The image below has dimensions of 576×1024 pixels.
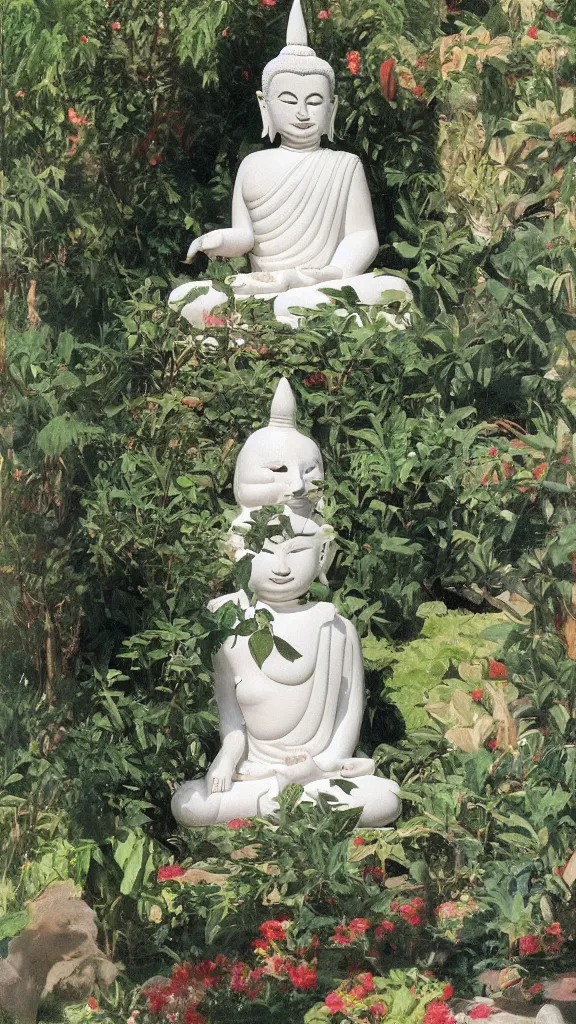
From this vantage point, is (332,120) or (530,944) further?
(332,120)

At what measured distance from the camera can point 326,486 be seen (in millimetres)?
6270

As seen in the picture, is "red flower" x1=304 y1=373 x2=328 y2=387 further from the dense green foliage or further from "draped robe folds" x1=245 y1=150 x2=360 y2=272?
"draped robe folds" x1=245 y1=150 x2=360 y2=272

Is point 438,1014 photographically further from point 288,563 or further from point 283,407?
point 283,407

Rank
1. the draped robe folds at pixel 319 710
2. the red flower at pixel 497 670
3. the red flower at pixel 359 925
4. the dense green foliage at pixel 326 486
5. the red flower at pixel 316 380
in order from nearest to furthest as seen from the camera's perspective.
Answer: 1. the red flower at pixel 359 925
2. the dense green foliage at pixel 326 486
3. the red flower at pixel 497 670
4. the draped robe folds at pixel 319 710
5. the red flower at pixel 316 380

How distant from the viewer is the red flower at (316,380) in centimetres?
662

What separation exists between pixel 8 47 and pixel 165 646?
2.25m

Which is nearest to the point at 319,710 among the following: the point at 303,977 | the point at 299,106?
the point at 303,977

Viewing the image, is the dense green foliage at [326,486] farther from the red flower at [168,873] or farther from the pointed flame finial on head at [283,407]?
the pointed flame finial on head at [283,407]

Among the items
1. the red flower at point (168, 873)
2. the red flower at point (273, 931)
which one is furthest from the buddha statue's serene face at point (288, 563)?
the red flower at point (273, 931)

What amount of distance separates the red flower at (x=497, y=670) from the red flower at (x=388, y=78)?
7.46 feet

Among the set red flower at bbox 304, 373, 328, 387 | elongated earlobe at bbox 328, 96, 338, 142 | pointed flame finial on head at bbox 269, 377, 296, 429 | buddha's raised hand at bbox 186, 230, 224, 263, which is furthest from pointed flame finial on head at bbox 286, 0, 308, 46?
pointed flame finial on head at bbox 269, 377, 296, 429

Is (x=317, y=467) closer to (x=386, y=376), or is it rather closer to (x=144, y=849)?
(x=386, y=376)

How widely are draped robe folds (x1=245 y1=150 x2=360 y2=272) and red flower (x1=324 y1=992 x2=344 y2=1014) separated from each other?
2.67m

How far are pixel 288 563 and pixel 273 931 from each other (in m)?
1.07
